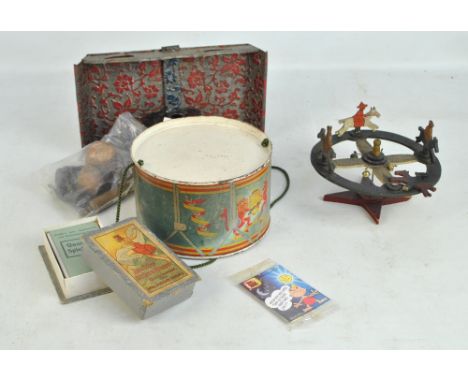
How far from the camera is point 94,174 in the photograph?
3127mm

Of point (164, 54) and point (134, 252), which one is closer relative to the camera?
point (134, 252)

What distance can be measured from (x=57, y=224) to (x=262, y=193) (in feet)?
2.57

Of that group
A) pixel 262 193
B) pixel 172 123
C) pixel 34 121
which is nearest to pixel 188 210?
pixel 262 193

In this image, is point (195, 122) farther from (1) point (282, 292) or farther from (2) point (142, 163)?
(1) point (282, 292)

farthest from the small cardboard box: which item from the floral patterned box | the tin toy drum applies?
the floral patterned box

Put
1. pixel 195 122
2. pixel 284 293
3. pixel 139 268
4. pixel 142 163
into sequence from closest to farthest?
pixel 139 268 < pixel 284 293 < pixel 142 163 < pixel 195 122

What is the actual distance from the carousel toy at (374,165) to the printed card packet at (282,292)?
0.42 meters

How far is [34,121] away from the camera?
3.78 metres

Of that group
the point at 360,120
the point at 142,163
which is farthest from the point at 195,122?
the point at 360,120

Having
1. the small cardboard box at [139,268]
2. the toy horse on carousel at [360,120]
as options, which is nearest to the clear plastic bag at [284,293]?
the small cardboard box at [139,268]

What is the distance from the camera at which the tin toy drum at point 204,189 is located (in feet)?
8.87

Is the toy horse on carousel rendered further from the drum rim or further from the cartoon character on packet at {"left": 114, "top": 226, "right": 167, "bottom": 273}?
the cartoon character on packet at {"left": 114, "top": 226, "right": 167, "bottom": 273}

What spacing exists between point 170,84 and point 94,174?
1.79ft

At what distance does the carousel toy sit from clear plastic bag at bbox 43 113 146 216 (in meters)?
0.76
